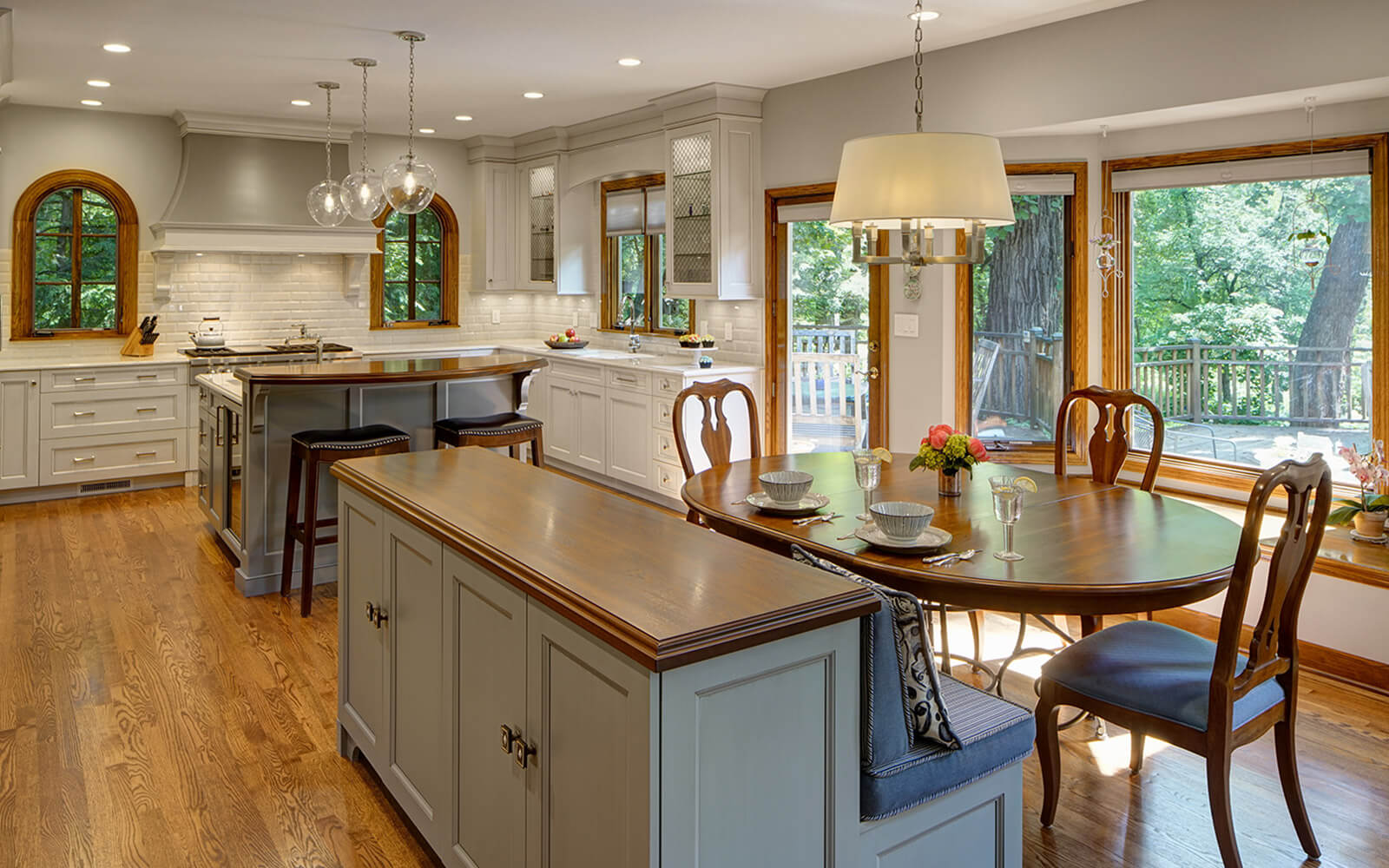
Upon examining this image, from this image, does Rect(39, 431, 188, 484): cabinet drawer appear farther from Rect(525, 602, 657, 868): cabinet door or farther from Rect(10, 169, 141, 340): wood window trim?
Rect(525, 602, 657, 868): cabinet door

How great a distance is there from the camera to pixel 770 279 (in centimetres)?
632

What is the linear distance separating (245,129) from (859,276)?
4706mm

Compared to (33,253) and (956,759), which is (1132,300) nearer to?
(956,759)

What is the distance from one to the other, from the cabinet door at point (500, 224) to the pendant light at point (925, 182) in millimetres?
6105

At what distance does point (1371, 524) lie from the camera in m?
3.80

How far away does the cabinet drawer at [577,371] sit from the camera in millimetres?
7156

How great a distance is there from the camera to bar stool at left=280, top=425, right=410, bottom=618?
175 inches

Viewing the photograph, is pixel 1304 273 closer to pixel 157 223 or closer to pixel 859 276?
pixel 859 276

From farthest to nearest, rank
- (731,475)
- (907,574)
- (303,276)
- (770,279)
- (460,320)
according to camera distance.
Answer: (460,320) < (303,276) < (770,279) < (731,475) < (907,574)

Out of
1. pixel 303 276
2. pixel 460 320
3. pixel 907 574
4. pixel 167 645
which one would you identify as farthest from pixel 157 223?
pixel 907 574

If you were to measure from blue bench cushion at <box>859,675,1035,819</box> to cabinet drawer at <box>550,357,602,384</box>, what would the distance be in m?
5.14

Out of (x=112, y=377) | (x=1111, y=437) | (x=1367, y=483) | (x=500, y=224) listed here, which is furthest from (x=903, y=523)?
(x=500, y=224)

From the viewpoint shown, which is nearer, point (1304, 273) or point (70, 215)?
point (1304, 273)

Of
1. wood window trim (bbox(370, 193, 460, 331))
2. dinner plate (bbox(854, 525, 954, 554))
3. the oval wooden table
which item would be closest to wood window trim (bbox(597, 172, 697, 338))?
wood window trim (bbox(370, 193, 460, 331))
